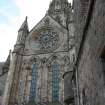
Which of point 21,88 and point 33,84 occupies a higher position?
point 33,84

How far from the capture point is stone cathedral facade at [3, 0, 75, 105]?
57.3 ft

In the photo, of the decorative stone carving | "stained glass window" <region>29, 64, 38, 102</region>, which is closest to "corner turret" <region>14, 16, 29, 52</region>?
the decorative stone carving

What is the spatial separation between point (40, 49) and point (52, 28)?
126 inches

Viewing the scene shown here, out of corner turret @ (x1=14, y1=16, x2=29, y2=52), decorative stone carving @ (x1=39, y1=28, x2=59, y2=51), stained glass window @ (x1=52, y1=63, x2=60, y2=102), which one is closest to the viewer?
stained glass window @ (x1=52, y1=63, x2=60, y2=102)

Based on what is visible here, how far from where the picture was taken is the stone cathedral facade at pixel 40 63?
1745cm

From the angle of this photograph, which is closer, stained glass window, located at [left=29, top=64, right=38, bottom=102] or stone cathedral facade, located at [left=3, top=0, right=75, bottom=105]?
stone cathedral facade, located at [left=3, top=0, right=75, bottom=105]

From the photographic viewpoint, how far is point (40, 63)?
762 inches

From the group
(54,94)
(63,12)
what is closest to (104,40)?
(54,94)

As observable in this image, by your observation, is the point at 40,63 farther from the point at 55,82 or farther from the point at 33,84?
the point at 55,82

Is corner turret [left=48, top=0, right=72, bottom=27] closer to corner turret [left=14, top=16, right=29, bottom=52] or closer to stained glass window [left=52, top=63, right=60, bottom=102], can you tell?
corner turret [left=14, top=16, right=29, bottom=52]

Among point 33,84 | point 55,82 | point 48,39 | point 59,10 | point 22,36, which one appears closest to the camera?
point 55,82

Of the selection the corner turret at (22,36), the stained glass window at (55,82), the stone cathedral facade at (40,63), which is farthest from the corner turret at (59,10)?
the stained glass window at (55,82)

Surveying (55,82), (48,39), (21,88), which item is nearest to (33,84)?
(21,88)

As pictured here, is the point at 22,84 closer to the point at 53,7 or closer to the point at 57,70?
the point at 57,70
